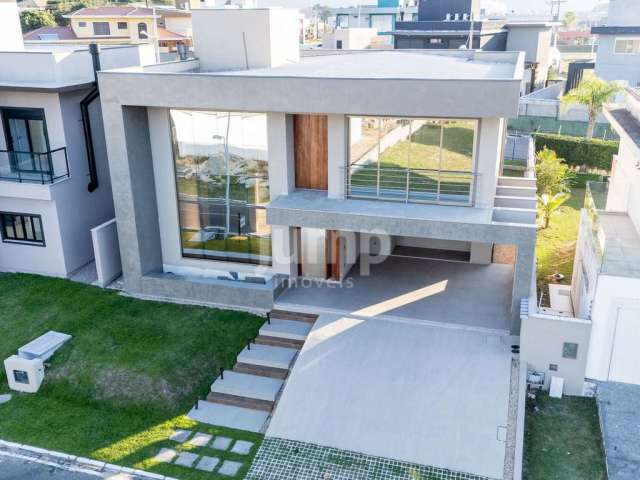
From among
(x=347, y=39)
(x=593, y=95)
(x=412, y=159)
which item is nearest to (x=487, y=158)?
(x=412, y=159)

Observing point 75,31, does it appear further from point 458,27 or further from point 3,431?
point 3,431

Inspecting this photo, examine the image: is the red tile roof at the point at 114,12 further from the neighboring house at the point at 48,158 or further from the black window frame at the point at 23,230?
the black window frame at the point at 23,230

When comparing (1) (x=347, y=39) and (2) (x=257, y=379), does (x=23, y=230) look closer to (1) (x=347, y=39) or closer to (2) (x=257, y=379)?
(2) (x=257, y=379)

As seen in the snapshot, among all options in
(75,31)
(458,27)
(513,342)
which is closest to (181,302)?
(513,342)

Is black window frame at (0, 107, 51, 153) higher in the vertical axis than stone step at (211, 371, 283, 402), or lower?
higher

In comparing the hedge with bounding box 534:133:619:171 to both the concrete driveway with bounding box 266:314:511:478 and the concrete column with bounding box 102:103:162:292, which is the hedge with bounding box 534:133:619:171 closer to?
the concrete driveway with bounding box 266:314:511:478

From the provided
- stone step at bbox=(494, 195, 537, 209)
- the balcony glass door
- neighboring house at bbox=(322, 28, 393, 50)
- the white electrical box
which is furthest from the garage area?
neighboring house at bbox=(322, 28, 393, 50)
